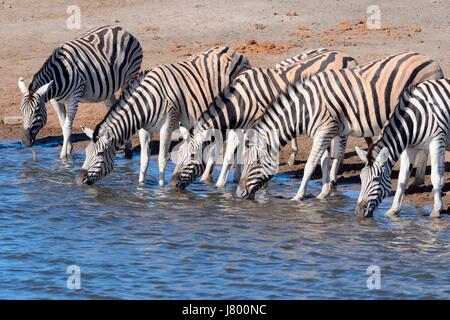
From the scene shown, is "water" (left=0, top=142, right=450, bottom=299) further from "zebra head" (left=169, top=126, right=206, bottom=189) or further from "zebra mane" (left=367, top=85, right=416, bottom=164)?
"zebra mane" (left=367, top=85, right=416, bottom=164)

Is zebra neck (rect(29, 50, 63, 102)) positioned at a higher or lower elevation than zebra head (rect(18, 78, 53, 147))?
higher

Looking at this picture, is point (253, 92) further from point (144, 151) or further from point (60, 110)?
point (60, 110)

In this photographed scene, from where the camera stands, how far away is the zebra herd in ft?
53.9

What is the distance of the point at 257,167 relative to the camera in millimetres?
17516

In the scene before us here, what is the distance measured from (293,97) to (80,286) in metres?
4.95

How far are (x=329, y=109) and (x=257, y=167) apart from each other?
1304 mm

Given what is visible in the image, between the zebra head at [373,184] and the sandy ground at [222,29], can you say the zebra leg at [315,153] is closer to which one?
the zebra head at [373,184]

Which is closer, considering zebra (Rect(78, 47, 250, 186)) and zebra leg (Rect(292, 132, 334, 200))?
zebra leg (Rect(292, 132, 334, 200))

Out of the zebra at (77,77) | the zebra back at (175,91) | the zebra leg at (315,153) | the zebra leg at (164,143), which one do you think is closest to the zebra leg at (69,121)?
the zebra at (77,77)

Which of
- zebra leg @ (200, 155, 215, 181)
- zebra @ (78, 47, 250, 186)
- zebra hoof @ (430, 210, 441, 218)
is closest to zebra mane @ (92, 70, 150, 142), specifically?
zebra @ (78, 47, 250, 186)

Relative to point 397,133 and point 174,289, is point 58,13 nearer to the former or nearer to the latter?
point 397,133

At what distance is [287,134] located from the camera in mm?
17406

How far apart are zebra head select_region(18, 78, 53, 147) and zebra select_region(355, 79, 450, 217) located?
583cm
